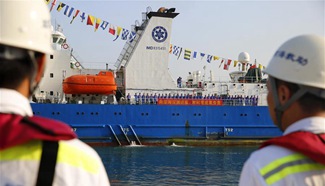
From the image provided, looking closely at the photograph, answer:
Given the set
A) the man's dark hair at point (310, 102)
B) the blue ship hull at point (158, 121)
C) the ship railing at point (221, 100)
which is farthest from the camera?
the ship railing at point (221, 100)

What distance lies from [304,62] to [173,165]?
11993 mm

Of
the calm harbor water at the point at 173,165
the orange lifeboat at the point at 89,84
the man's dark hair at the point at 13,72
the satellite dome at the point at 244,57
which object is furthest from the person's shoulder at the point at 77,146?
the satellite dome at the point at 244,57

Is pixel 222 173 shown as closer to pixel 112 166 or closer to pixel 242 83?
pixel 112 166

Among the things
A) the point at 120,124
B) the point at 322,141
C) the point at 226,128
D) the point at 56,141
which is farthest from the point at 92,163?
the point at 226,128

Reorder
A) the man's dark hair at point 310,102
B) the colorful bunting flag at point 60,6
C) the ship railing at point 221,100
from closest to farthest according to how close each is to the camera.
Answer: the man's dark hair at point 310,102 → the colorful bunting flag at point 60,6 → the ship railing at point 221,100

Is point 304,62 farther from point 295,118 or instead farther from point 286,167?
point 286,167

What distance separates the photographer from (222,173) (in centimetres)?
1224

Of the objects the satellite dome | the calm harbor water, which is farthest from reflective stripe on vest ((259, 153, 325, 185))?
the satellite dome

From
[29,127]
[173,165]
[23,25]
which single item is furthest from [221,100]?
[29,127]

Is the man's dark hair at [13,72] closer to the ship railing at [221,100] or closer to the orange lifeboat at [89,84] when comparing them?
the orange lifeboat at [89,84]

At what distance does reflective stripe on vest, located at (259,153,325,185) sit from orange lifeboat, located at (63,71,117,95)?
17721mm

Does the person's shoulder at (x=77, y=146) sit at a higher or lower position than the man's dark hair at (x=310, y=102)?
lower

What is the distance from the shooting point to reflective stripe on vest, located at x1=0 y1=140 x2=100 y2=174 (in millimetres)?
1002

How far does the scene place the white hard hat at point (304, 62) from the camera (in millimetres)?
1561
